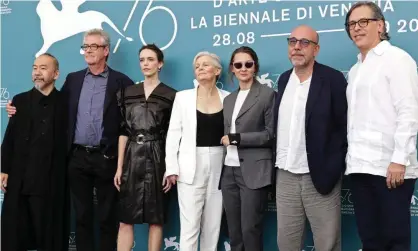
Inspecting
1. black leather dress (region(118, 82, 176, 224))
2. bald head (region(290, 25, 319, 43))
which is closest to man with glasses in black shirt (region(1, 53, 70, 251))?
black leather dress (region(118, 82, 176, 224))

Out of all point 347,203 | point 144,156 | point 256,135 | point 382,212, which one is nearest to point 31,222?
point 144,156

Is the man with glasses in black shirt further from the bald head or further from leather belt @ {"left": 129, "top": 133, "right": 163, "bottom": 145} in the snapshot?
the bald head

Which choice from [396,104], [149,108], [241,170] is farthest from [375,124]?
[149,108]

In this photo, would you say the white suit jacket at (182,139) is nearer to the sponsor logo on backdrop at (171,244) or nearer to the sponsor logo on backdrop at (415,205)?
the sponsor logo on backdrop at (171,244)

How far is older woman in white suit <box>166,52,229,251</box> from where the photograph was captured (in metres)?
3.74

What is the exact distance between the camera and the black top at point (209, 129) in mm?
3770

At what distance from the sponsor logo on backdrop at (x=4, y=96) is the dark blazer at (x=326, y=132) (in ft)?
11.1

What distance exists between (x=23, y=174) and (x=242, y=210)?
1848mm

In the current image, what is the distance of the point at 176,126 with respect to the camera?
3.82 metres

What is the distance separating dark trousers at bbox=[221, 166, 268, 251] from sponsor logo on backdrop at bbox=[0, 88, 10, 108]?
2736mm

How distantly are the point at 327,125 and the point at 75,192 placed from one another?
2150 millimetres

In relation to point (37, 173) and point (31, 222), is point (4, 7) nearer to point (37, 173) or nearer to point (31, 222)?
point (37, 173)

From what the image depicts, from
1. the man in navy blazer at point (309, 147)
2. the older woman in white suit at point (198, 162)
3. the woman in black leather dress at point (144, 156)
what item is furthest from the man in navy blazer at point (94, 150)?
the man in navy blazer at point (309, 147)

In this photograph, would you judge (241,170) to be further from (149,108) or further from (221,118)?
(149,108)
